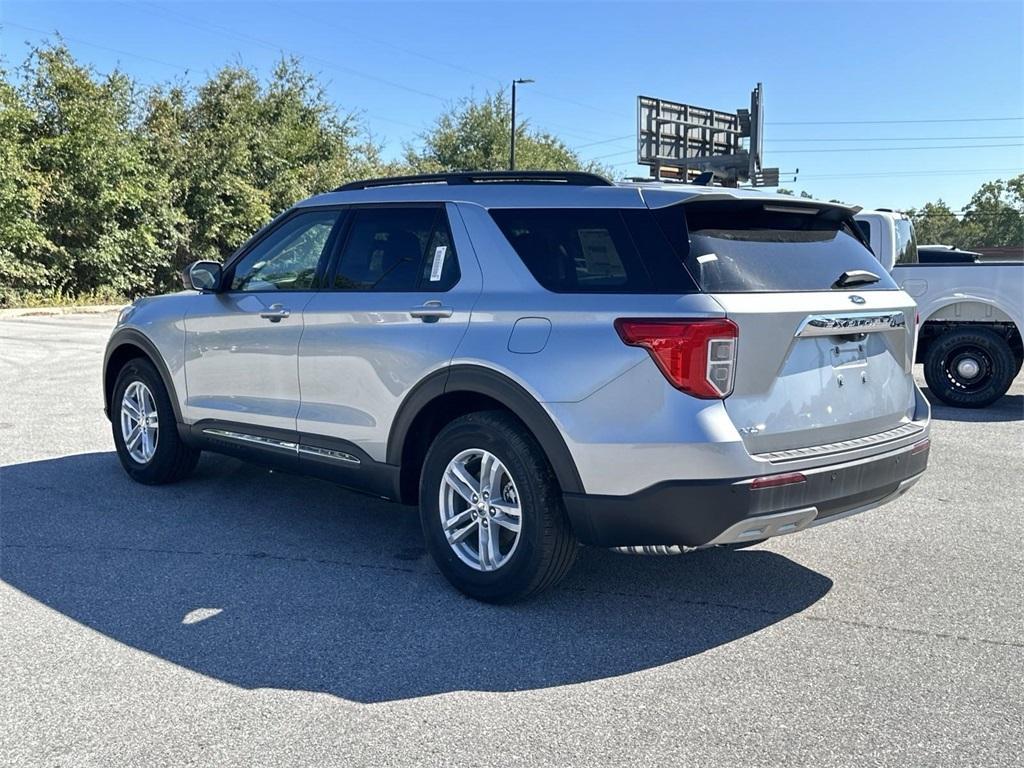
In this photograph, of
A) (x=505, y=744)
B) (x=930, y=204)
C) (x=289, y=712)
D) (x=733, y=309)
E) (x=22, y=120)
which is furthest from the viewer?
(x=930, y=204)

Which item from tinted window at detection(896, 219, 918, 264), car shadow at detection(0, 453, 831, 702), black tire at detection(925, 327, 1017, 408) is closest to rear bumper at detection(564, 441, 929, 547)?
car shadow at detection(0, 453, 831, 702)

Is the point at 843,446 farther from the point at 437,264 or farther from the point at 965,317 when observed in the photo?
the point at 965,317

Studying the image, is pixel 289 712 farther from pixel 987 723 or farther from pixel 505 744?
pixel 987 723

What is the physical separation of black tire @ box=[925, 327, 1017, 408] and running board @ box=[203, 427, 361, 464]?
7.48 m

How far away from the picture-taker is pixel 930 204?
117750mm

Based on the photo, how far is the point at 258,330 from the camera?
5.30 meters

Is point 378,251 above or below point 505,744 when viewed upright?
above

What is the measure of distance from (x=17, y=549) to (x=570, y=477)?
2.99m

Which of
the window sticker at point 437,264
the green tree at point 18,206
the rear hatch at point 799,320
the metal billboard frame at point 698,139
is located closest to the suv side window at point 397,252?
the window sticker at point 437,264

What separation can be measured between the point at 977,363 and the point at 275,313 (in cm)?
776

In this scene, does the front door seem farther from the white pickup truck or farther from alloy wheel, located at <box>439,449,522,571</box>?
the white pickup truck

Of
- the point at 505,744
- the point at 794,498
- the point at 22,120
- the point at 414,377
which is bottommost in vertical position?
the point at 505,744

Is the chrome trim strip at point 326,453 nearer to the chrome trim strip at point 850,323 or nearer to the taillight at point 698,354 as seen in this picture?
the taillight at point 698,354

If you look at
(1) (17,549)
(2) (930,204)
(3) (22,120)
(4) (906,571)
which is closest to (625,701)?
(4) (906,571)
